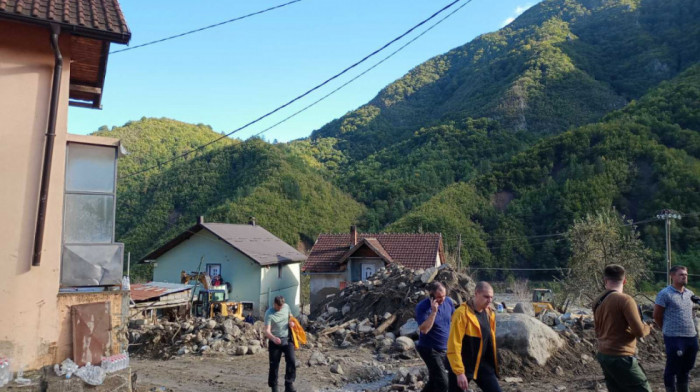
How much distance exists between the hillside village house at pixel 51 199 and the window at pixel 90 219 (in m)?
0.01

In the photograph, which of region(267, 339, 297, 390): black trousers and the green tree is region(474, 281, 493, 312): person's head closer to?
region(267, 339, 297, 390): black trousers

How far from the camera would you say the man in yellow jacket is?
5012 millimetres

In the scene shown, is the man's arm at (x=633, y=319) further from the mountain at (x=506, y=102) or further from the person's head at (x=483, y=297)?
the mountain at (x=506, y=102)

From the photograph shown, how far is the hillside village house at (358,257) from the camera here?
99.1 ft

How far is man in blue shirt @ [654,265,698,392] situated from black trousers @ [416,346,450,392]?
269cm

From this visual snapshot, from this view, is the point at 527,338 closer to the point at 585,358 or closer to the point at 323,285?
the point at 585,358

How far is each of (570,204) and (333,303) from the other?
107 ft

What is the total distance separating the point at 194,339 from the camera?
15.7 meters

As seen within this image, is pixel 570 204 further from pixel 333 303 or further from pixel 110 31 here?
pixel 110 31

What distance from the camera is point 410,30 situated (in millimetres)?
8695

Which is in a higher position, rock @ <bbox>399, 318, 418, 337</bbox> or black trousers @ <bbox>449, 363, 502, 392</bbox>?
black trousers @ <bbox>449, 363, 502, 392</bbox>

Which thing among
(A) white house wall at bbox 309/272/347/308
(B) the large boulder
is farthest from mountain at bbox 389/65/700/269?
(B) the large boulder

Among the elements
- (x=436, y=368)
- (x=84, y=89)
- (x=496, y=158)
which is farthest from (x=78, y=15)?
(x=496, y=158)

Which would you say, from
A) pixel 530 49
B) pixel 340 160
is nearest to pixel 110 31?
pixel 340 160
